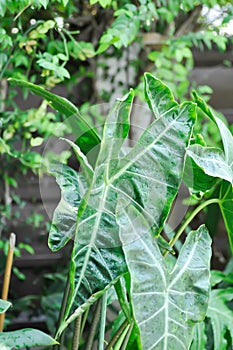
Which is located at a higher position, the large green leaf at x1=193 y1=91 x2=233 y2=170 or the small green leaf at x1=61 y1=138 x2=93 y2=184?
the large green leaf at x1=193 y1=91 x2=233 y2=170

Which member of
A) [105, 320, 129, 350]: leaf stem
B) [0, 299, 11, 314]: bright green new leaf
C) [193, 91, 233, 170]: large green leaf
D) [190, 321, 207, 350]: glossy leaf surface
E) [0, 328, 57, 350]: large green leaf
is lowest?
[190, 321, 207, 350]: glossy leaf surface

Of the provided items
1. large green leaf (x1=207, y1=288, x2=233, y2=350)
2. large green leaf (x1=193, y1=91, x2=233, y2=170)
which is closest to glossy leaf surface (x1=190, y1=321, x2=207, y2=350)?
large green leaf (x1=207, y1=288, x2=233, y2=350)

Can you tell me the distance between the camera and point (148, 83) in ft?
3.42

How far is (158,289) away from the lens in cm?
96

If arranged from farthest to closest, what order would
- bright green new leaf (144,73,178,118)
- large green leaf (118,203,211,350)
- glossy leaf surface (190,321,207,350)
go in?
glossy leaf surface (190,321,207,350)
bright green new leaf (144,73,178,118)
large green leaf (118,203,211,350)

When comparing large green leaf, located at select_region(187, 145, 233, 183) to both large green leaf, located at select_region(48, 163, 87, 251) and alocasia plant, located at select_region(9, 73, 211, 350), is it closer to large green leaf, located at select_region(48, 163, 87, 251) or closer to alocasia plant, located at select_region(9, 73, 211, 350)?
alocasia plant, located at select_region(9, 73, 211, 350)

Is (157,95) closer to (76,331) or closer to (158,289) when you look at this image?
(158,289)

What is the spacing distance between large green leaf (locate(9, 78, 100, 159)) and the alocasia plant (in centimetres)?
9

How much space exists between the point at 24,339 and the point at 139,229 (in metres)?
0.28

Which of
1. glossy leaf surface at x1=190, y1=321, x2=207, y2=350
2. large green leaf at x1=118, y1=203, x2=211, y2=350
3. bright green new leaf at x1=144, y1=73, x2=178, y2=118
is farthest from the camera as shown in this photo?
glossy leaf surface at x1=190, y1=321, x2=207, y2=350

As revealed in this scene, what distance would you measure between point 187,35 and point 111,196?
1096 millimetres

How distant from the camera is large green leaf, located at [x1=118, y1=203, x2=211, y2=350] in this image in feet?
3.05

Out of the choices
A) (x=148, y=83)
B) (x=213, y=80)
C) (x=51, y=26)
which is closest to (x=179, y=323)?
(x=148, y=83)

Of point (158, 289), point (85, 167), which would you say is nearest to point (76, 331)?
point (158, 289)
